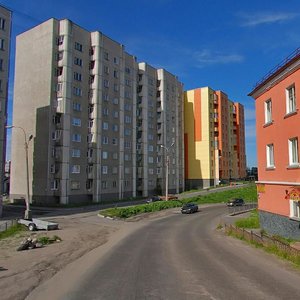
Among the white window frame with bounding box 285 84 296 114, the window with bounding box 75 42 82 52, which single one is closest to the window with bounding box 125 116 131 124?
the window with bounding box 75 42 82 52

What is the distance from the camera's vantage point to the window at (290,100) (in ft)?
77.4

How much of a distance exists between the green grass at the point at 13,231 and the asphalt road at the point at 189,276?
45.9 ft

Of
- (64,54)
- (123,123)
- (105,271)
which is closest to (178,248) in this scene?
(105,271)

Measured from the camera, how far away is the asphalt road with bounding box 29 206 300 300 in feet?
34.7

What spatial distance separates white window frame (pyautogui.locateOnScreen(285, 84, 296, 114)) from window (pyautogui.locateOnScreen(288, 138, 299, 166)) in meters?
1.74

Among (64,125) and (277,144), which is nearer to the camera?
(277,144)

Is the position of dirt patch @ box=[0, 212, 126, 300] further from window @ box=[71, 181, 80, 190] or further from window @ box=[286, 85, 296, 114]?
window @ box=[71, 181, 80, 190]

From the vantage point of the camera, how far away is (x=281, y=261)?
648 inches

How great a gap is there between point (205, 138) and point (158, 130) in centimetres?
1793

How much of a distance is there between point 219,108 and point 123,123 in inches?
1566

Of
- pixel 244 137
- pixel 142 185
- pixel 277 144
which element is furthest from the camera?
pixel 244 137

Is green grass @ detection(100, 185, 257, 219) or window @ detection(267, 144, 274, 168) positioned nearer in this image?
window @ detection(267, 144, 274, 168)

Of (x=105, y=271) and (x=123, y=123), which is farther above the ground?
(x=123, y=123)

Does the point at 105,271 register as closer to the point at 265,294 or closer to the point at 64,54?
the point at 265,294
